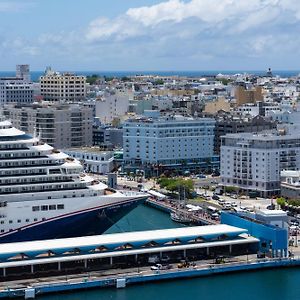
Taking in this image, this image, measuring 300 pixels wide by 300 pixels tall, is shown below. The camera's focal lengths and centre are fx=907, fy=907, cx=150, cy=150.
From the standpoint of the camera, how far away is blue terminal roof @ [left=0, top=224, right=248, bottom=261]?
2588cm

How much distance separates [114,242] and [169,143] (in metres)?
23.2

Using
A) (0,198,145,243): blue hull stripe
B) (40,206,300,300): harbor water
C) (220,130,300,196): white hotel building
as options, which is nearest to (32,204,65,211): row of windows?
(0,198,145,243): blue hull stripe

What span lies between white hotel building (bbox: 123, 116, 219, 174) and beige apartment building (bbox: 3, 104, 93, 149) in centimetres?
548

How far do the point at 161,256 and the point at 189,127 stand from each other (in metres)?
23.6

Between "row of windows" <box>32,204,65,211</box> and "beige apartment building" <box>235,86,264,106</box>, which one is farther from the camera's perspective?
"beige apartment building" <box>235,86,264,106</box>

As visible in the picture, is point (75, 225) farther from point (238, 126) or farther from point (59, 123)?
point (59, 123)

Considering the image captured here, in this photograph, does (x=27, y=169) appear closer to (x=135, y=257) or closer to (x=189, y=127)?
(x=135, y=257)

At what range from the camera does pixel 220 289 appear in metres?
25.7

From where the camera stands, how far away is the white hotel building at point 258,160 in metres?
41.3

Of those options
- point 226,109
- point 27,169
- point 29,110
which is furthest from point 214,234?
point 226,109

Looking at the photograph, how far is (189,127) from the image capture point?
50.4 metres

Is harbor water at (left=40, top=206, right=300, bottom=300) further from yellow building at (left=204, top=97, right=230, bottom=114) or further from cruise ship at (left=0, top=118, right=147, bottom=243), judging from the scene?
yellow building at (left=204, top=97, right=230, bottom=114)

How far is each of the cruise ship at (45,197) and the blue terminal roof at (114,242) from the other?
0.83 m

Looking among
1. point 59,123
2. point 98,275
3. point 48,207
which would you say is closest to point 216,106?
point 59,123
